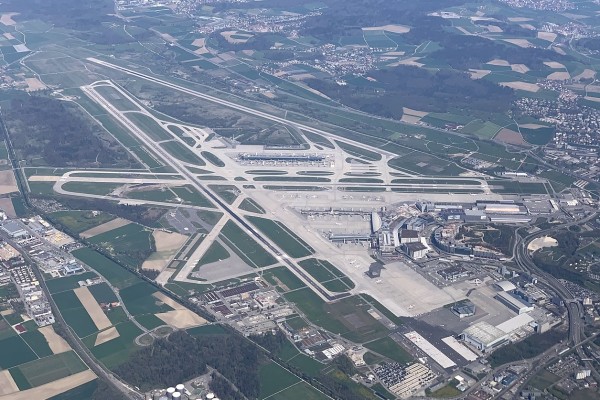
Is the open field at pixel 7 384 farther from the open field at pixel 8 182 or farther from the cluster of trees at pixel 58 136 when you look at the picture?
the cluster of trees at pixel 58 136

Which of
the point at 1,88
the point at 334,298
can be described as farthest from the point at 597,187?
the point at 1,88

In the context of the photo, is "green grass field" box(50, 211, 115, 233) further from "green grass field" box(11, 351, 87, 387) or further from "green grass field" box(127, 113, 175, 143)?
"green grass field" box(127, 113, 175, 143)

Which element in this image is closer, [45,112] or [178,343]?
[178,343]

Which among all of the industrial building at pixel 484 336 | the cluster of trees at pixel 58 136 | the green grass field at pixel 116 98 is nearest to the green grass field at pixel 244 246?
the industrial building at pixel 484 336

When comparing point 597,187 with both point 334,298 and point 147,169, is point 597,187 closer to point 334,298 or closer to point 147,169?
point 334,298

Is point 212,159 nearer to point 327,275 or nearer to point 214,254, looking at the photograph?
point 214,254

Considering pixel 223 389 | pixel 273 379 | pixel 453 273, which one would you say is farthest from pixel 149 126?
pixel 223 389

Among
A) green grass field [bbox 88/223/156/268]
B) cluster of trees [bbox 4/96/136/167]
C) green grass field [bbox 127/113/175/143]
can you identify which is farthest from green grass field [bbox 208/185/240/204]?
green grass field [bbox 127/113/175/143]
